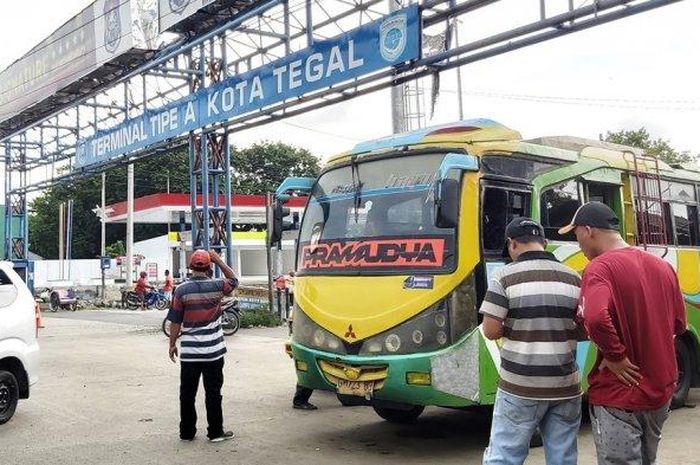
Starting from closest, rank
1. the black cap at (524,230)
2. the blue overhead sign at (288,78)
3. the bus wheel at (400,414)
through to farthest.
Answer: the black cap at (524,230), the bus wheel at (400,414), the blue overhead sign at (288,78)

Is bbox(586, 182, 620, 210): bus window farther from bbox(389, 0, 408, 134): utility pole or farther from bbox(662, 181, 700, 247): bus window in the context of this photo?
bbox(389, 0, 408, 134): utility pole

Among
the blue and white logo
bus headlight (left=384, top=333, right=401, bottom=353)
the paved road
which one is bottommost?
the paved road

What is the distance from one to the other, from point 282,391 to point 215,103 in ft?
25.1

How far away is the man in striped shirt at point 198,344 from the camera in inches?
261

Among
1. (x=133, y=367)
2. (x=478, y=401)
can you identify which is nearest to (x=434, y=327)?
(x=478, y=401)

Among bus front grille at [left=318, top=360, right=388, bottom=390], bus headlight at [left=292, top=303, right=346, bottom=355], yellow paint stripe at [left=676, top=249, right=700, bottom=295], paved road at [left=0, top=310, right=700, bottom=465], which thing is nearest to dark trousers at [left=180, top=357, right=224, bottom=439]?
paved road at [left=0, top=310, right=700, bottom=465]

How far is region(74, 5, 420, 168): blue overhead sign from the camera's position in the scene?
10.7m

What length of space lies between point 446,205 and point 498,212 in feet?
2.32

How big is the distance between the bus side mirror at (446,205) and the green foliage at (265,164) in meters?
51.0

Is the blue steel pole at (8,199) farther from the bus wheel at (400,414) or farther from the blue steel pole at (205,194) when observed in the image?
the bus wheel at (400,414)

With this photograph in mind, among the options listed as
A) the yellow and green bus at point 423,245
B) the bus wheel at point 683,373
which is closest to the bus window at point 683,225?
the yellow and green bus at point 423,245

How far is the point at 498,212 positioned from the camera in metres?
6.34

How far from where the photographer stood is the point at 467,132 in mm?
6551

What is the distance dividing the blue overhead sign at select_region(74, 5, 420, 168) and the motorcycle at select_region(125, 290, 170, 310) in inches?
424
